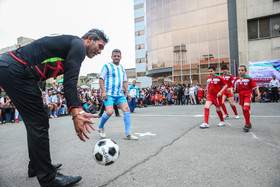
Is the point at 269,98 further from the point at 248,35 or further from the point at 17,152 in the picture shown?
the point at 17,152

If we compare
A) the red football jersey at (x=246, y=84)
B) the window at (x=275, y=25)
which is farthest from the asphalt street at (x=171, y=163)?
the window at (x=275, y=25)

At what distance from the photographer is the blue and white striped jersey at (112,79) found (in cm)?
491

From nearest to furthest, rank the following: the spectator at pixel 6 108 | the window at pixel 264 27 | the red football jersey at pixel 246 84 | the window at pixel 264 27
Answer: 1. the red football jersey at pixel 246 84
2. the spectator at pixel 6 108
3. the window at pixel 264 27
4. the window at pixel 264 27

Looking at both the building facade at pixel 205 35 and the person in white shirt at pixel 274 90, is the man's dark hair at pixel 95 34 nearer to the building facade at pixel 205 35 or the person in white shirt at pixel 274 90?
the person in white shirt at pixel 274 90

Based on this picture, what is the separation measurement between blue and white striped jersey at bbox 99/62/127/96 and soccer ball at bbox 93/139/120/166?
2550 millimetres

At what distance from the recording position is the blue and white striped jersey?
4910 millimetres

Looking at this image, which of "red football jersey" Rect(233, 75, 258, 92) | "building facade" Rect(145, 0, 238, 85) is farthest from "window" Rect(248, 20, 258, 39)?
"red football jersey" Rect(233, 75, 258, 92)

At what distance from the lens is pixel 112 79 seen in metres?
4.97

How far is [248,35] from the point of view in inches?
946

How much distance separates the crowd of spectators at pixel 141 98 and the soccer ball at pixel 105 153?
32.4 ft

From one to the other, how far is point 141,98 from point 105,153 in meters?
17.3

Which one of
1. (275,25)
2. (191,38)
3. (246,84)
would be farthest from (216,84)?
(191,38)

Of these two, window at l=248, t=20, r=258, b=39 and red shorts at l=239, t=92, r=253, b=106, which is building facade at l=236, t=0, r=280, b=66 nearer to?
window at l=248, t=20, r=258, b=39

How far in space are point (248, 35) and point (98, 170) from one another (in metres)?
26.1
